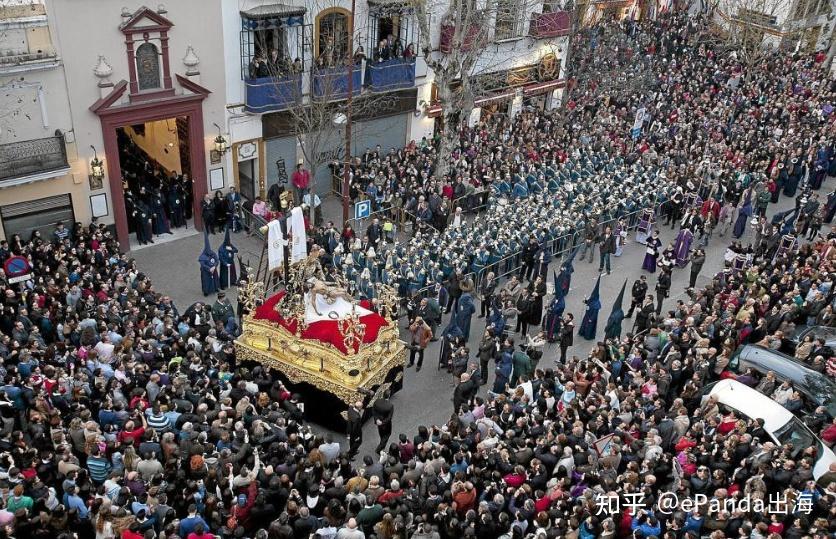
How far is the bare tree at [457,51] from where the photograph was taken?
77.8 ft

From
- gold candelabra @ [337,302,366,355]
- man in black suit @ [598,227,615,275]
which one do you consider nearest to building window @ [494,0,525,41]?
man in black suit @ [598,227,615,275]

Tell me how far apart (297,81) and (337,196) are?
4.60 meters

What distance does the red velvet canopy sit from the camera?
1514cm

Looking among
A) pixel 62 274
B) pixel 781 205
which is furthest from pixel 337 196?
pixel 781 205

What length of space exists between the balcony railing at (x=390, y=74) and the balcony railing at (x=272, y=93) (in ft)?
9.99

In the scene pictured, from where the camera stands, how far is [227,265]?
20.3 meters

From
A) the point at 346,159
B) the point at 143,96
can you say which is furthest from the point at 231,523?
the point at 143,96

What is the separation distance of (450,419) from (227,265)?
8286 mm

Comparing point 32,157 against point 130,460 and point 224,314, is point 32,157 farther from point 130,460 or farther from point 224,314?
point 130,460

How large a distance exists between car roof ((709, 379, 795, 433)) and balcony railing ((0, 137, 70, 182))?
16.6 meters

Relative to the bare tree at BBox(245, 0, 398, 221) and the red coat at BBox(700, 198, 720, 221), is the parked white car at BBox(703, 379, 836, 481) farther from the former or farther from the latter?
the bare tree at BBox(245, 0, 398, 221)

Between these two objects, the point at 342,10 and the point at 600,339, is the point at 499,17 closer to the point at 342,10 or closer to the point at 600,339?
the point at 342,10

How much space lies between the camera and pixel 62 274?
17281 millimetres

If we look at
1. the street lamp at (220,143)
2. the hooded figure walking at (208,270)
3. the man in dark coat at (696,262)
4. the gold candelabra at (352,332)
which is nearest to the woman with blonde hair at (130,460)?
the gold candelabra at (352,332)
